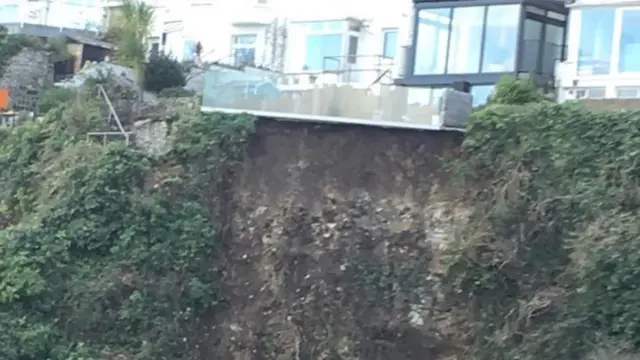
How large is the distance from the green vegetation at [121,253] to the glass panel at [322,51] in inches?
263

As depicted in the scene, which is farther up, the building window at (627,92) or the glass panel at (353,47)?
the glass panel at (353,47)

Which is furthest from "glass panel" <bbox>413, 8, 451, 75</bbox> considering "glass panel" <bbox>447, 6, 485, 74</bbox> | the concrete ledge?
the concrete ledge

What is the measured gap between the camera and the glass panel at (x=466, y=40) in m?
32.5

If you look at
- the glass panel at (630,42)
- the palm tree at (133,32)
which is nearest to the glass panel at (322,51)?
the palm tree at (133,32)

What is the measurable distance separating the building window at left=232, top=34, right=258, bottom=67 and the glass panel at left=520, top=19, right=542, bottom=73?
10495mm

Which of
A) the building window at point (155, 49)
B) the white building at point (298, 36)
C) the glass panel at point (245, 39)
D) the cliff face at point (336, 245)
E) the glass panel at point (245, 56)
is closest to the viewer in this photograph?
the cliff face at point (336, 245)

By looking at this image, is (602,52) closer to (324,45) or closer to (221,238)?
(221,238)

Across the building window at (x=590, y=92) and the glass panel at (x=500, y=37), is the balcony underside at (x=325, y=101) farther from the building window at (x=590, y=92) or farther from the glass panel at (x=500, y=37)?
the building window at (x=590, y=92)

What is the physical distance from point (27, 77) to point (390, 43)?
382 inches

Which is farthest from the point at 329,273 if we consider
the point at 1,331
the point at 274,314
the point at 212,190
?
the point at 1,331

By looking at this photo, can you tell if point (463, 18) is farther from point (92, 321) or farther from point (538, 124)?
point (92, 321)

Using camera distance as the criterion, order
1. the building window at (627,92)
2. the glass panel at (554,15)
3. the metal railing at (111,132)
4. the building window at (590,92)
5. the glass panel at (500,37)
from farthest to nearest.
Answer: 1. the glass panel at (554,15)
2. the glass panel at (500,37)
3. the metal railing at (111,132)
4. the building window at (590,92)
5. the building window at (627,92)

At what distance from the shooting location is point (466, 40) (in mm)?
32719

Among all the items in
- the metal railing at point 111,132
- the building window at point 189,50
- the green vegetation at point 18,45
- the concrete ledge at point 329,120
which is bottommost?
the metal railing at point 111,132
